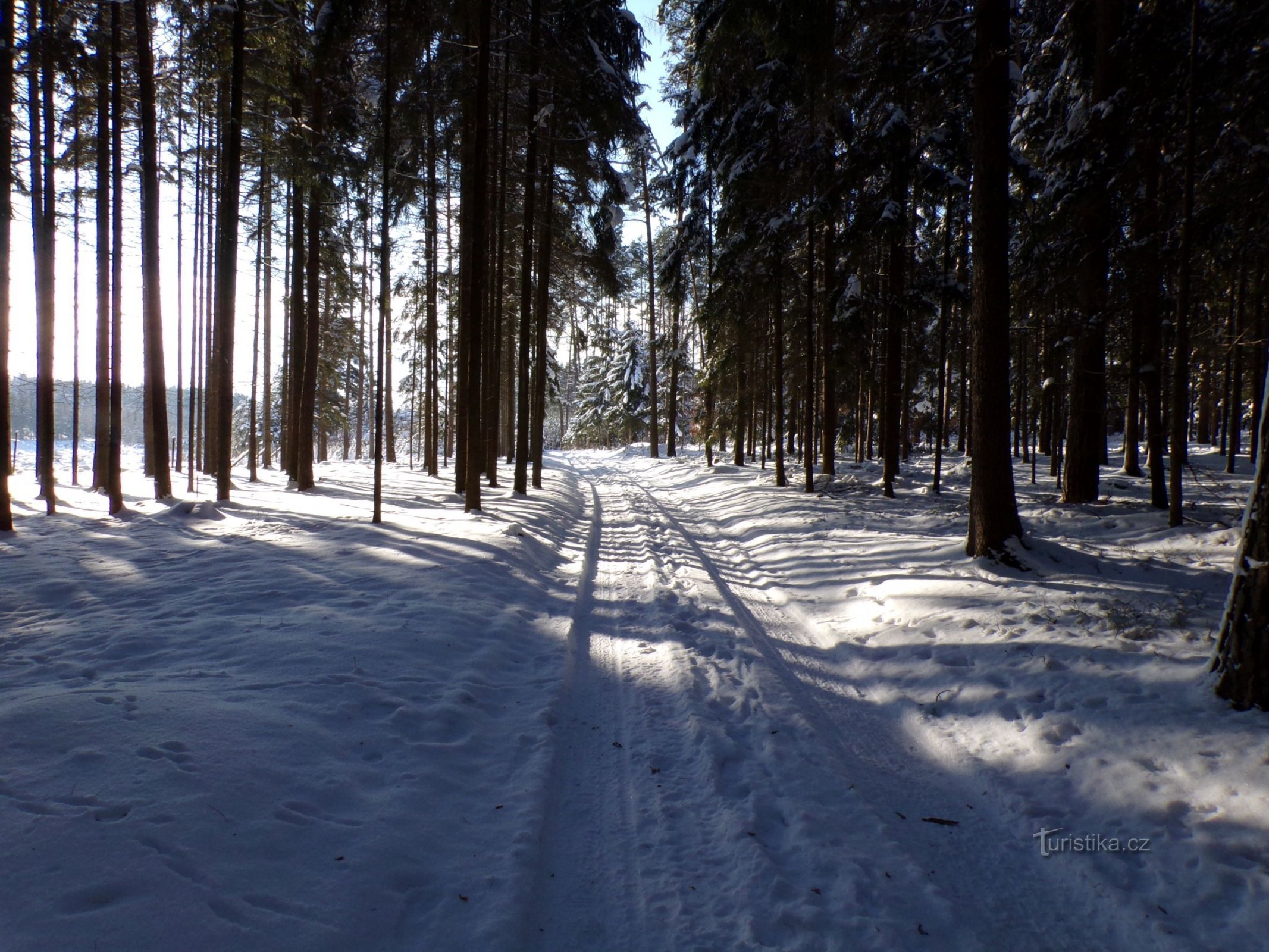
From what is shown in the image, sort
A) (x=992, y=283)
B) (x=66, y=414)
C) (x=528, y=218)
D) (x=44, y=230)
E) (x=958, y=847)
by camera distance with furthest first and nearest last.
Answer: (x=66, y=414) → (x=528, y=218) → (x=44, y=230) → (x=992, y=283) → (x=958, y=847)

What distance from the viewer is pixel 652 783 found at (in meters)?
3.47

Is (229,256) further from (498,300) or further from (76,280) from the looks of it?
(76,280)

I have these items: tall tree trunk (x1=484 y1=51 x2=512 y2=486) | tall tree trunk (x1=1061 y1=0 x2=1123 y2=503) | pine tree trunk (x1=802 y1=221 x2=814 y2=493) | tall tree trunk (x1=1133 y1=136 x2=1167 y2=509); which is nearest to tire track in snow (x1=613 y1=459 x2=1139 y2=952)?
tall tree trunk (x1=1061 y1=0 x2=1123 y2=503)

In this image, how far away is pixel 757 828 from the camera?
10.2 feet

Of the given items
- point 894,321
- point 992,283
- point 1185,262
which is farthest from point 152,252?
point 1185,262

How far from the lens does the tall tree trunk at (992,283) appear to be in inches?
276

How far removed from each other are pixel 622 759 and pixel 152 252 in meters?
13.8

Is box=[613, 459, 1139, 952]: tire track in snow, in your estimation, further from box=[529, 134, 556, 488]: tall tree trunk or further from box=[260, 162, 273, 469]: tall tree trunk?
box=[260, 162, 273, 469]: tall tree trunk

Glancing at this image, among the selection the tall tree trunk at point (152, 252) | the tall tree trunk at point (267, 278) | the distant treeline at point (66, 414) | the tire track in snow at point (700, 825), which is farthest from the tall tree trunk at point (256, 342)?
the distant treeline at point (66, 414)

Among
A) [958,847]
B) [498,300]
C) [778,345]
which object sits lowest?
[958,847]

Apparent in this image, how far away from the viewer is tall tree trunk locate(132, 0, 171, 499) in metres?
10.6

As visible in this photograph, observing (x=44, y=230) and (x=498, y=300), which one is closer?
(x=44, y=230)

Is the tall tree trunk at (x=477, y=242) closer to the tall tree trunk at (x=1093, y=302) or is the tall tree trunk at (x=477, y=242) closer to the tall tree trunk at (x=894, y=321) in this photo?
the tall tree trunk at (x=894, y=321)

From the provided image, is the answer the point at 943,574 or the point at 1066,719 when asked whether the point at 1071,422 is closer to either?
the point at 943,574
